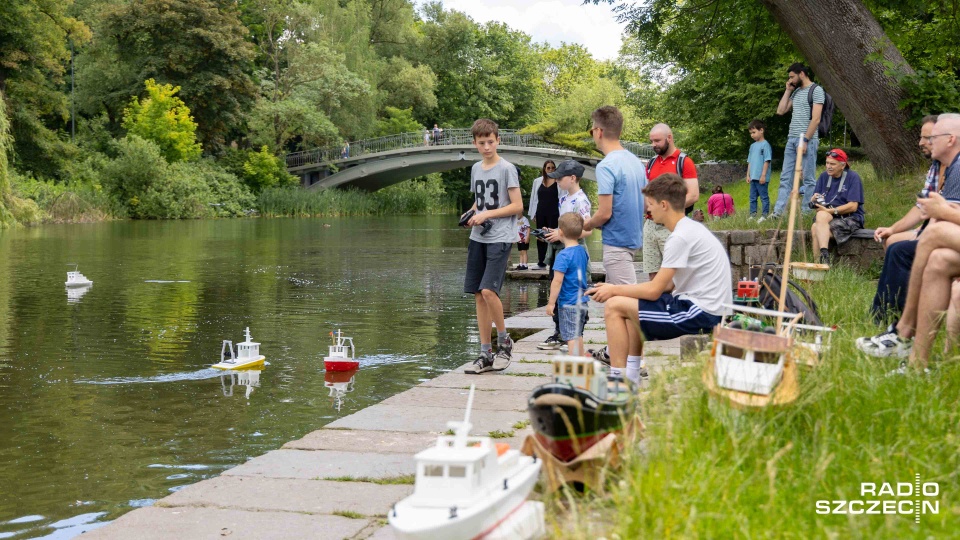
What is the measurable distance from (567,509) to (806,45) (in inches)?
375

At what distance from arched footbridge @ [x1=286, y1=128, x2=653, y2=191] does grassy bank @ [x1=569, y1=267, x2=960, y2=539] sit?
156 ft

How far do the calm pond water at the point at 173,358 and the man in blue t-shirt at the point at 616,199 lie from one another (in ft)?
7.00

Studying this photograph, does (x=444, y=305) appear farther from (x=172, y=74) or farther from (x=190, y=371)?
(x=172, y=74)

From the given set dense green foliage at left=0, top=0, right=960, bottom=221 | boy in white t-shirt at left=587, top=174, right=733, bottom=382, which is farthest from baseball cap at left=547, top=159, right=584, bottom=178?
dense green foliage at left=0, top=0, right=960, bottom=221

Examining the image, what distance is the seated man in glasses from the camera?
962 cm

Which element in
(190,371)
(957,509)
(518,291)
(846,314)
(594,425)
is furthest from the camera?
(518,291)

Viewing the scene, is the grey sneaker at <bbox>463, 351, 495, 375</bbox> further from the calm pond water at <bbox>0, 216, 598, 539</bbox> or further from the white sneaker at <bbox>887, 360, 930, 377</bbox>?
the white sneaker at <bbox>887, 360, 930, 377</bbox>

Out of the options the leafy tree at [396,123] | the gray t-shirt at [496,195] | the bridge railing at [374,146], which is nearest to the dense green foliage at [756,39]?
the gray t-shirt at [496,195]

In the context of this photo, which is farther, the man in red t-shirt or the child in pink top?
the child in pink top

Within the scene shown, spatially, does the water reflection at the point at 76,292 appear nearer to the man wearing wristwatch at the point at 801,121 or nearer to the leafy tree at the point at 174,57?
the man wearing wristwatch at the point at 801,121

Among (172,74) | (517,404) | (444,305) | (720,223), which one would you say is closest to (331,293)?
(444,305)

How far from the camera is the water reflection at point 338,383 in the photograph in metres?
7.76

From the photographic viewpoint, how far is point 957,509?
303 centimetres

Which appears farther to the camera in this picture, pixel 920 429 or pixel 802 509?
pixel 920 429
